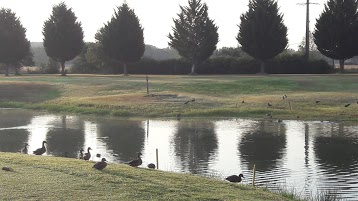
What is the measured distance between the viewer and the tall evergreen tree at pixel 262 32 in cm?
7019

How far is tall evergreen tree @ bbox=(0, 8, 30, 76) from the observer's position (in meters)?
79.1

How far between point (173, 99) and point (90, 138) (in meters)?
18.7

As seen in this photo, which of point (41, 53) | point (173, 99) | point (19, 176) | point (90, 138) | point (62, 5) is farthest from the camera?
point (41, 53)

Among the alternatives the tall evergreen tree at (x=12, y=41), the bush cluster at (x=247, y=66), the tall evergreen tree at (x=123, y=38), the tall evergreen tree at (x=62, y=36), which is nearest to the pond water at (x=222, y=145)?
the tall evergreen tree at (x=123, y=38)

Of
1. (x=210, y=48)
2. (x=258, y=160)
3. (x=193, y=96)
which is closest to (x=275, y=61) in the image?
(x=210, y=48)

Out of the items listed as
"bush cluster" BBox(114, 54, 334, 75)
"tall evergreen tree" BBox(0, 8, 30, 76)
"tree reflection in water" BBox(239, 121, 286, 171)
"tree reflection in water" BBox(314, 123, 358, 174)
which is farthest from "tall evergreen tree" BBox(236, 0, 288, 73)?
"tree reflection in water" BBox(314, 123, 358, 174)

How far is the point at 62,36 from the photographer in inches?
3056

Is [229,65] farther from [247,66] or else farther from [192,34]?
[192,34]

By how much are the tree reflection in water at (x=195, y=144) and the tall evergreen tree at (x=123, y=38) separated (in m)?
39.9

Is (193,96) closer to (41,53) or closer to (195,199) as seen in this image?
(195,199)

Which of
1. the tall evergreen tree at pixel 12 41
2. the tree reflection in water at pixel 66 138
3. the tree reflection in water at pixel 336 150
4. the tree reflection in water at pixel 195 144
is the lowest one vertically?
the tree reflection in water at pixel 66 138

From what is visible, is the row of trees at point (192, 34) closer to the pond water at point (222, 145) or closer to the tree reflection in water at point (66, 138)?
the pond water at point (222, 145)

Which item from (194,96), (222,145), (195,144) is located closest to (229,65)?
(194,96)

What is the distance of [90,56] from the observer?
295ft
